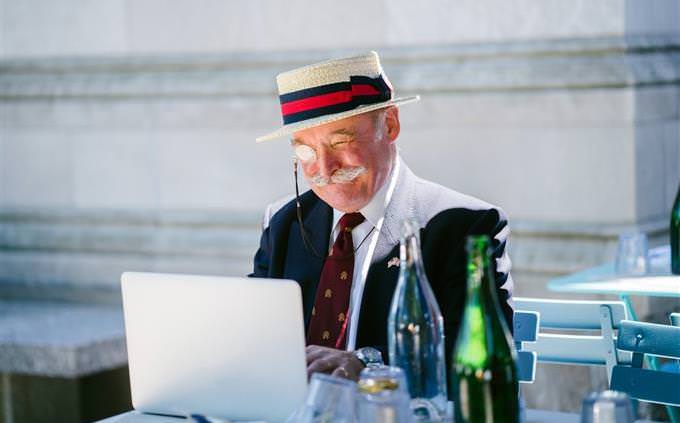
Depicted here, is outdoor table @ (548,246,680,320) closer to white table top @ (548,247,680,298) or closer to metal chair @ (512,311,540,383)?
white table top @ (548,247,680,298)

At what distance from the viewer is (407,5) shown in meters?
5.92

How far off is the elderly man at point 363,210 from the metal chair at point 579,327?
2.09 ft

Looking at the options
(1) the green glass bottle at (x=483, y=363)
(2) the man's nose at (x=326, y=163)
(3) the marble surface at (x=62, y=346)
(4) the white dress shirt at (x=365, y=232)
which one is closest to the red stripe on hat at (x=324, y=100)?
(2) the man's nose at (x=326, y=163)

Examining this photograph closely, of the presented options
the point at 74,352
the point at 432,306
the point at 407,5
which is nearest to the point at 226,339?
the point at 432,306

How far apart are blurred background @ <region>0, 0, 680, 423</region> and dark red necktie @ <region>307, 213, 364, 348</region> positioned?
2.38 metres

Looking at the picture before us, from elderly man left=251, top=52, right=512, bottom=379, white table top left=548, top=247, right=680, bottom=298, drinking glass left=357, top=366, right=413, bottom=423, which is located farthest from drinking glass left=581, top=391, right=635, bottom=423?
white table top left=548, top=247, right=680, bottom=298

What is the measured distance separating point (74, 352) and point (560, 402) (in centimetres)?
216

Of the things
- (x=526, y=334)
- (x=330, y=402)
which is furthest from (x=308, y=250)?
(x=330, y=402)

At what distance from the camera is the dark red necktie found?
10.7 feet

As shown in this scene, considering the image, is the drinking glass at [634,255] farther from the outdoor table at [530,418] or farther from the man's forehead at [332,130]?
the outdoor table at [530,418]

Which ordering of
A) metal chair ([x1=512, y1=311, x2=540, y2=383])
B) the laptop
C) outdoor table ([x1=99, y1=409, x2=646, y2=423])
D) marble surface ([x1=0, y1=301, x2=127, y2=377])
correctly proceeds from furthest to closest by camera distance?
marble surface ([x1=0, y1=301, x2=127, y2=377]) < metal chair ([x1=512, y1=311, x2=540, y2=383]) < outdoor table ([x1=99, y1=409, x2=646, y2=423]) < the laptop

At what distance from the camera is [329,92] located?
10.6 feet

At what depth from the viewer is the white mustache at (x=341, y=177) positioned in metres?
3.21

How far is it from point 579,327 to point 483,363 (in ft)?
5.40
